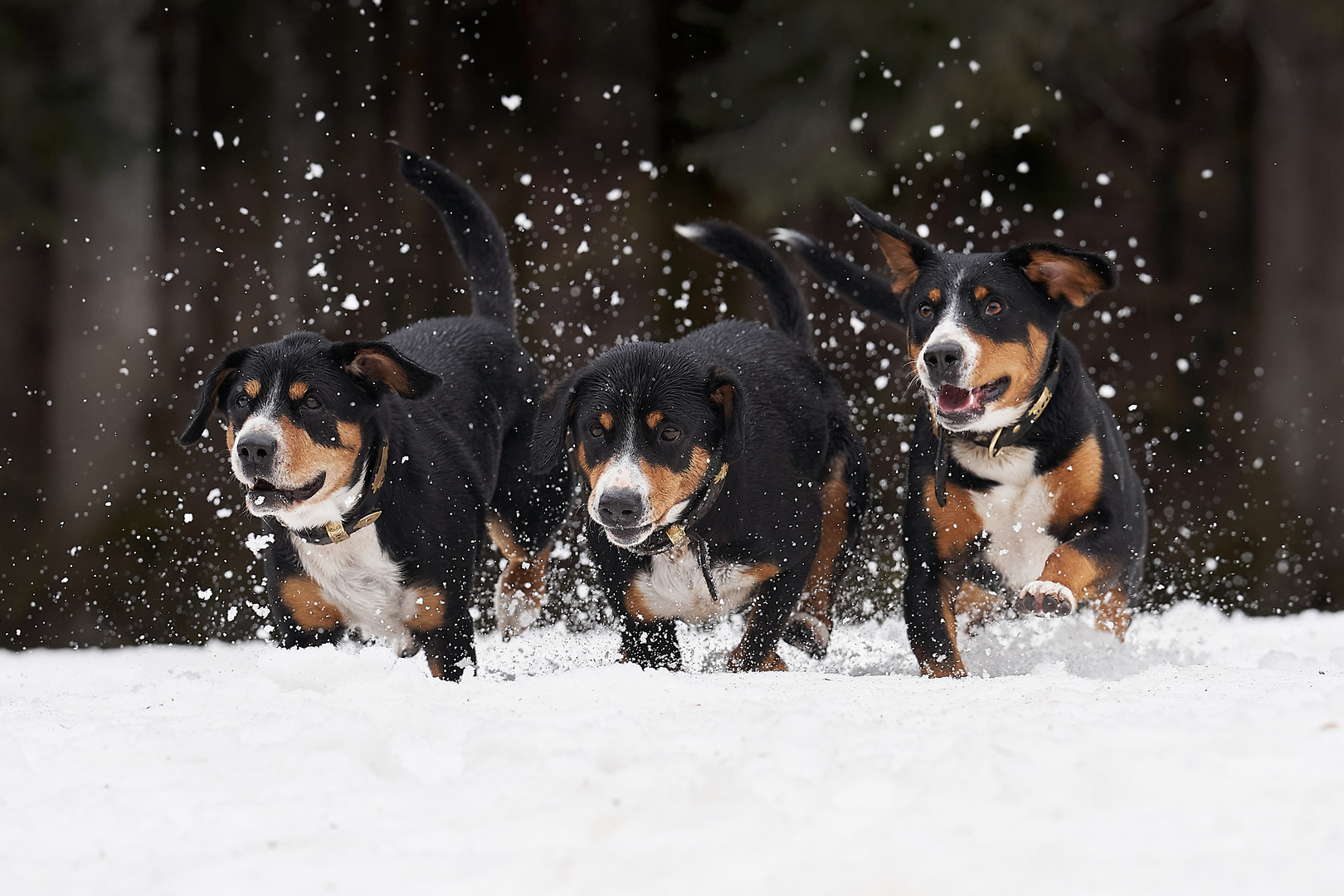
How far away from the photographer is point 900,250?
195 inches

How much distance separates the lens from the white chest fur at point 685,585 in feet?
15.5

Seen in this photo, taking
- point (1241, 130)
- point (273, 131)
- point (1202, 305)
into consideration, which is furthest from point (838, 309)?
point (273, 131)

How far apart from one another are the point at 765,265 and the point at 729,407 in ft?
5.39

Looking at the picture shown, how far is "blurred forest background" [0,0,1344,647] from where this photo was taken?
10.9 m

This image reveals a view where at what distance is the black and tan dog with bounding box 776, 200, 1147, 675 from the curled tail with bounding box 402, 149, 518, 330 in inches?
81.6

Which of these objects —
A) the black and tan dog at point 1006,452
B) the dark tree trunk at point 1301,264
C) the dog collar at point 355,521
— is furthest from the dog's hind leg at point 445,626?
the dark tree trunk at point 1301,264

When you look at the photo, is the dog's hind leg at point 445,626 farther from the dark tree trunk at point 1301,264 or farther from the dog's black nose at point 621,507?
the dark tree trunk at point 1301,264

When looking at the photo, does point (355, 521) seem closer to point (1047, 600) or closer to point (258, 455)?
point (258, 455)

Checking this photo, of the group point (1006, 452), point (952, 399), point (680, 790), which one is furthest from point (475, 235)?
point (680, 790)

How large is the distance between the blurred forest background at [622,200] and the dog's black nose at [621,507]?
5487 millimetres

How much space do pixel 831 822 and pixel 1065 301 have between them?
2803 mm

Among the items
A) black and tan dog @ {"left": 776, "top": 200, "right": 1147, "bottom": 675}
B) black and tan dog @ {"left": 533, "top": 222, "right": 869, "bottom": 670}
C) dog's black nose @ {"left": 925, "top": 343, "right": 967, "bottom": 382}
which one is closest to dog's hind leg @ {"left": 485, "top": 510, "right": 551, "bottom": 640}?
black and tan dog @ {"left": 533, "top": 222, "right": 869, "bottom": 670}

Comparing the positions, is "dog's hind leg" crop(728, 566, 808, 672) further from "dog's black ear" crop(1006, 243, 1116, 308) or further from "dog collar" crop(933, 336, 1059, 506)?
"dog's black ear" crop(1006, 243, 1116, 308)

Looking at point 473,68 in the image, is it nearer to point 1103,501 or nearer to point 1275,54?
point 1275,54
